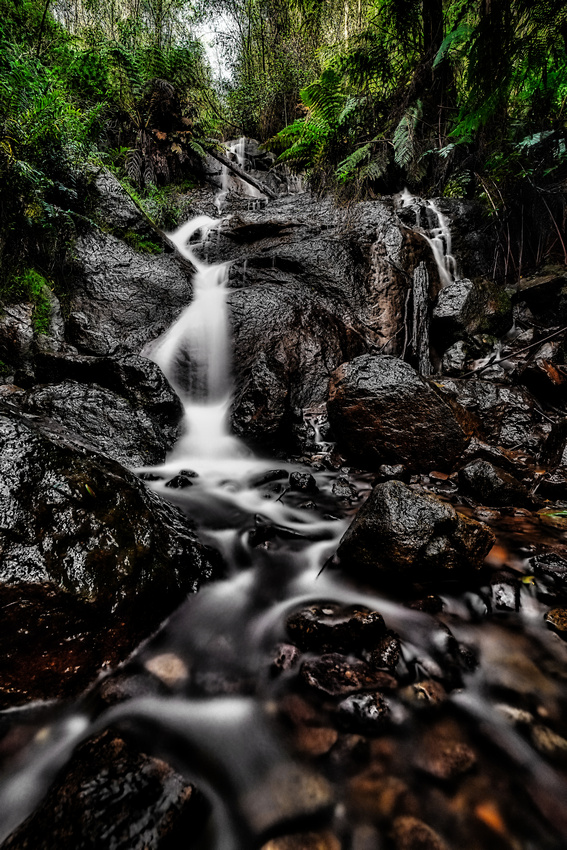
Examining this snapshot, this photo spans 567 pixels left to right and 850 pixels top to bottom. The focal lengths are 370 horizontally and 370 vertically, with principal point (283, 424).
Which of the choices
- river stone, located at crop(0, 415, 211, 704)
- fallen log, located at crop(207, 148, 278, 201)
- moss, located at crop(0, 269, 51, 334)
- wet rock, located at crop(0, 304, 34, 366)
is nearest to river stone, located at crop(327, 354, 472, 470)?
river stone, located at crop(0, 415, 211, 704)

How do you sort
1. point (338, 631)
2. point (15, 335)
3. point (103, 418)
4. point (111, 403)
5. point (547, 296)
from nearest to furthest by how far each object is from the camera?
point (338, 631), point (103, 418), point (111, 403), point (15, 335), point (547, 296)

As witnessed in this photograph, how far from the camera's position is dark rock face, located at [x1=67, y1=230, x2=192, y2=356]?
620cm

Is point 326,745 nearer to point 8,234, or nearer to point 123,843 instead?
point 123,843

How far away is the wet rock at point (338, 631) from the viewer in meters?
1.82

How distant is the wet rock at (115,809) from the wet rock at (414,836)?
2.01ft

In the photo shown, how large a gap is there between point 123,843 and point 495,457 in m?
4.13

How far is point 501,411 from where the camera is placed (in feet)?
15.9

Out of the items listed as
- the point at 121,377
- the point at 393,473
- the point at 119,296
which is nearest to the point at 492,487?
the point at 393,473

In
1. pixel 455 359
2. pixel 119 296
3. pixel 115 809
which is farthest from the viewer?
pixel 119 296

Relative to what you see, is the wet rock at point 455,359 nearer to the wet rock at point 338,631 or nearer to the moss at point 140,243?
the wet rock at point 338,631

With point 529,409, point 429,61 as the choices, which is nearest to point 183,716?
point 529,409

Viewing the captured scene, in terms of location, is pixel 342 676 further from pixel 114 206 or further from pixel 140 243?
pixel 114 206

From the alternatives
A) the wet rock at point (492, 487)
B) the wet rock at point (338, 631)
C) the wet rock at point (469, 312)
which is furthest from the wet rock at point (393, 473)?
the wet rock at point (469, 312)

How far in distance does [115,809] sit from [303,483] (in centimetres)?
286
